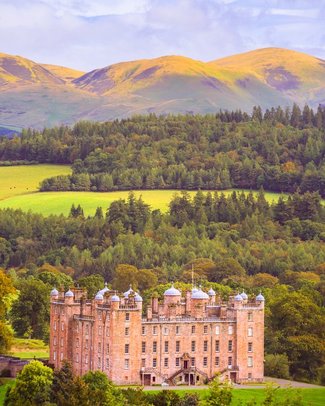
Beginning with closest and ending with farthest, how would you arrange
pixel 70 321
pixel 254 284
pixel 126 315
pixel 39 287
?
1. pixel 126 315
2. pixel 70 321
3. pixel 39 287
4. pixel 254 284

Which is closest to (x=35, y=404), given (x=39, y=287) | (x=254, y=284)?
(x=39, y=287)

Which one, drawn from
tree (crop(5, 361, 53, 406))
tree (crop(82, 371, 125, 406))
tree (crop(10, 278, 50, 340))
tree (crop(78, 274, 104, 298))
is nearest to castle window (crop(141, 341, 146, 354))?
tree (crop(82, 371, 125, 406))

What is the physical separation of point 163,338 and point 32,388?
18265 millimetres

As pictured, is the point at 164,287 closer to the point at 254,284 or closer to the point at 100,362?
the point at 254,284

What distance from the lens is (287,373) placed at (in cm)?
13562

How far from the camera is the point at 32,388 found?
361ft

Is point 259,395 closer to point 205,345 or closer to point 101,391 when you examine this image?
point 205,345

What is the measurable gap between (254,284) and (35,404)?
87273 mm

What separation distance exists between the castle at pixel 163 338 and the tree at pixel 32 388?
33.9 ft

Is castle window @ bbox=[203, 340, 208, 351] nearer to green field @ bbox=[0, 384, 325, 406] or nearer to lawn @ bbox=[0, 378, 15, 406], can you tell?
green field @ bbox=[0, 384, 325, 406]

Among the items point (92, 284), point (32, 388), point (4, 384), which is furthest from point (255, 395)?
point (92, 284)

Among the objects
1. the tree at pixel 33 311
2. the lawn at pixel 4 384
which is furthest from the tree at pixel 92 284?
the lawn at pixel 4 384

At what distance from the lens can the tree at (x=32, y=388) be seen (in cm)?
10825

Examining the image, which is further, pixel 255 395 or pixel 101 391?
pixel 255 395
